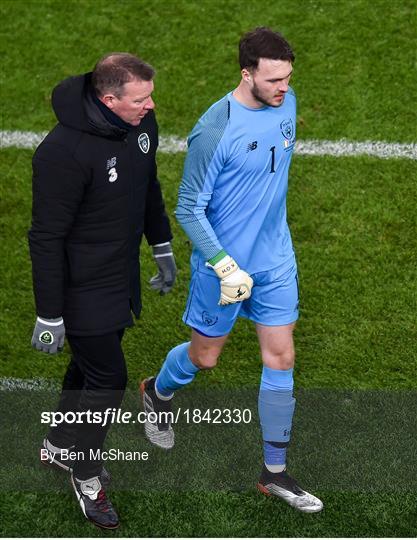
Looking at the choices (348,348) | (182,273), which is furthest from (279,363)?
(182,273)

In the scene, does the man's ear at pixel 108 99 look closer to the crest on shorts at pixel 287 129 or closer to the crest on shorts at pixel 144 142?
the crest on shorts at pixel 144 142

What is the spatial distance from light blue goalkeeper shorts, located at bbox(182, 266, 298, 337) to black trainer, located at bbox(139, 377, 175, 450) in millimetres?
803

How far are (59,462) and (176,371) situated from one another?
80 centimetres

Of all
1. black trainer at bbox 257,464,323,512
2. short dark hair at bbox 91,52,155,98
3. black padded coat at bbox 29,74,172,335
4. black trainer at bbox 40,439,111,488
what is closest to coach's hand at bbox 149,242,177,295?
black padded coat at bbox 29,74,172,335

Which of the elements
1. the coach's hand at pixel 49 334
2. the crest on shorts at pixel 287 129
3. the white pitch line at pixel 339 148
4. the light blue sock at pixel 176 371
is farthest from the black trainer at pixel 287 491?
the white pitch line at pixel 339 148

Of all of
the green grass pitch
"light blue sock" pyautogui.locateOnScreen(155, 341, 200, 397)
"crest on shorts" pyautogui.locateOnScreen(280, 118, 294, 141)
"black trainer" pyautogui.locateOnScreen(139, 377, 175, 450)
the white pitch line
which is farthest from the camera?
the white pitch line

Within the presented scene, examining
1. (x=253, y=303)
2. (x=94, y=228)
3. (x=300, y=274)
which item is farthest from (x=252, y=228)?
(x=300, y=274)

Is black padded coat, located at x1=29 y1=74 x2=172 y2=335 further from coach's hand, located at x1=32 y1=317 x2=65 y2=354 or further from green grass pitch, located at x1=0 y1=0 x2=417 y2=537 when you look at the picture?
green grass pitch, located at x1=0 y1=0 x2=417 y2=537

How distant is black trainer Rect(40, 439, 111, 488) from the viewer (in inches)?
263

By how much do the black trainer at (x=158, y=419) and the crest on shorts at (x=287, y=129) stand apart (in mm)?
1768

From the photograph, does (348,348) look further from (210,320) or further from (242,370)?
(210,320)

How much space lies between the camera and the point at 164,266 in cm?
662

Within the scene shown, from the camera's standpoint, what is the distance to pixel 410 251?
8.29m

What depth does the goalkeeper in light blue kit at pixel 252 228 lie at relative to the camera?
5.82 meters
